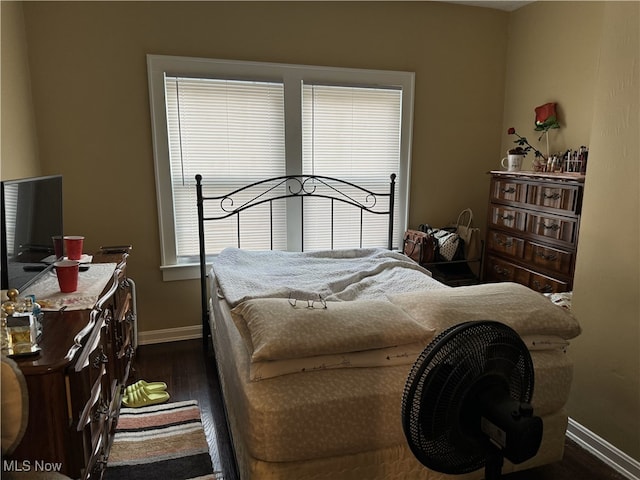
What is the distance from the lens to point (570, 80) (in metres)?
3.03

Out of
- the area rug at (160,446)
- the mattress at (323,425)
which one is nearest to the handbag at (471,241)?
the mattress at (323,425)

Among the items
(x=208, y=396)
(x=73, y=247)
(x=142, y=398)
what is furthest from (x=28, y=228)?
(x=208, y=396)

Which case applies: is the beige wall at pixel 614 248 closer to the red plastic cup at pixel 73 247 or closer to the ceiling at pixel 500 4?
the ceiling at pixel 500 4

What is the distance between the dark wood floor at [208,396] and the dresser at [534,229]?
1.02 m

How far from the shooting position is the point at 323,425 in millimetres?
1388

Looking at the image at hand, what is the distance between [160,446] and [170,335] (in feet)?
4.09

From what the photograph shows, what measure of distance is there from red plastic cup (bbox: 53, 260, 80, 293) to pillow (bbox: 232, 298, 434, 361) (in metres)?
0.68

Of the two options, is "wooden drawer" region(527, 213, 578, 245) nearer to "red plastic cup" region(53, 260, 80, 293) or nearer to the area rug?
the area rug

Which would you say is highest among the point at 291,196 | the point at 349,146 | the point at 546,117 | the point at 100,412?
the point at 546,117

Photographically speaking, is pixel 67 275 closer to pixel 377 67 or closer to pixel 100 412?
pixel 100 412

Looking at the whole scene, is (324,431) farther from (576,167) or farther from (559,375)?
(576,167)

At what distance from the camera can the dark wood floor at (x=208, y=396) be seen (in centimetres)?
186

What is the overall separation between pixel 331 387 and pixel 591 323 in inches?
51.4

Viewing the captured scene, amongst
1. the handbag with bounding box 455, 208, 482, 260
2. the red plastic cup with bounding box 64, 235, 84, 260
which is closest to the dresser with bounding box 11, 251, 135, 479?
the red plastic cup with bounding box 64, 235, 84, 260
